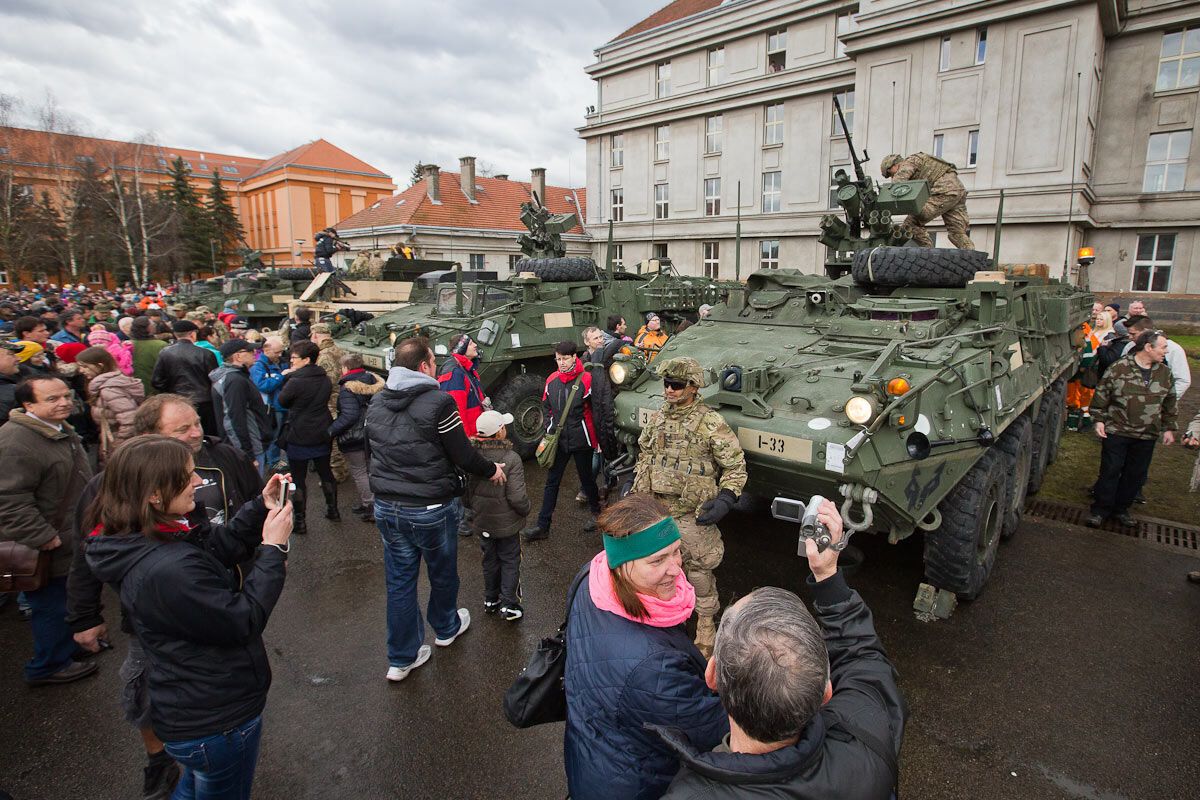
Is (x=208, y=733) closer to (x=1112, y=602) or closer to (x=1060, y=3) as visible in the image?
(x=1112, y=602)

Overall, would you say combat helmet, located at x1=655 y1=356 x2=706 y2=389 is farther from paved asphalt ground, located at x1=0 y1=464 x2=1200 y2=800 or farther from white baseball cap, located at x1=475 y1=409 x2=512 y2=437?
paved asphalt ground, located at x1=0 y1=464 x2=1200 y2=800

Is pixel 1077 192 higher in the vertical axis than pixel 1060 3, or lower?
lower

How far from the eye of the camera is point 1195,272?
875 inches

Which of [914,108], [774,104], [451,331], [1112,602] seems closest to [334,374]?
[451,331]

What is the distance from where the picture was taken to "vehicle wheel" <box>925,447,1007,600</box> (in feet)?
14.6

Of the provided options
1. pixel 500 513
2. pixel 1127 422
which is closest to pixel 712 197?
pixel 1127 422

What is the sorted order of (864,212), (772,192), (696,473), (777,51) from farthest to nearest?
(772,192), (777,51), (864,212), (696,473)

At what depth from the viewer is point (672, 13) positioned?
1344 inches

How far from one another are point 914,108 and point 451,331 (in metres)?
21.5

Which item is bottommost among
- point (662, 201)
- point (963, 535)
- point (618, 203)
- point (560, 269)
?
point (963, 535)

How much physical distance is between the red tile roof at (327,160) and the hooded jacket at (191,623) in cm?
5189

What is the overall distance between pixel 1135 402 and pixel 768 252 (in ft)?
80.1

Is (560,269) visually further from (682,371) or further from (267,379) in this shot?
(682,371)

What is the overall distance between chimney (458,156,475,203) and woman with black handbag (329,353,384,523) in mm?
29058
